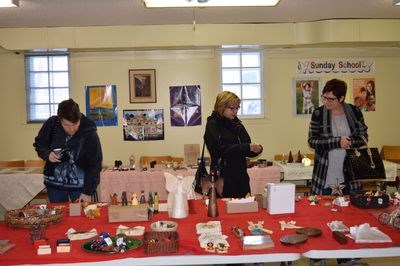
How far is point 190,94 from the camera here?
6984mm

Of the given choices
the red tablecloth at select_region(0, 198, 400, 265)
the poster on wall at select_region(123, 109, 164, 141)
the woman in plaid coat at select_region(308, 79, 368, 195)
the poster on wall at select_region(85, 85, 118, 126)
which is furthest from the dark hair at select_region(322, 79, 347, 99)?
the poster on wall at select_region(85, 85, 118, 126)

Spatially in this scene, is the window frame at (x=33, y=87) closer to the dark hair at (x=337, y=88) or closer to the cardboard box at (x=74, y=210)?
the cardboard box at (x=74, y=210)

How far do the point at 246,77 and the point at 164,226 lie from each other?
4955mm

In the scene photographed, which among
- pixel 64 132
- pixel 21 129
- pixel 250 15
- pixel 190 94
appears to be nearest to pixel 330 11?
pixel 250 15

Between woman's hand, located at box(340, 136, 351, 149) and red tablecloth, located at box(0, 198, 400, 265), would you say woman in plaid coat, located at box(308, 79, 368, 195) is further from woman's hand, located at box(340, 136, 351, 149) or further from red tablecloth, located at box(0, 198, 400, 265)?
red tablecloth, located at box(0, 198, 400, 265)

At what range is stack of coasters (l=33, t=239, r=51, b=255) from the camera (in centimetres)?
215

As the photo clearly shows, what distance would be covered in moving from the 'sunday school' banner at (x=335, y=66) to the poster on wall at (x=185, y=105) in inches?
65.3

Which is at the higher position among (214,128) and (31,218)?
(214,128)

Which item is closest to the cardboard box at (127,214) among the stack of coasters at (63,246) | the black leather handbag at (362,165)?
the stack of coasters at (63,246)

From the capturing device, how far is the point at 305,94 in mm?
7051

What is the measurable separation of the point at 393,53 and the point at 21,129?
19.3 feet

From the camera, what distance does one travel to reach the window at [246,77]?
705 cm

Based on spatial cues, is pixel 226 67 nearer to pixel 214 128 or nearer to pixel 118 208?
pixel 214 128

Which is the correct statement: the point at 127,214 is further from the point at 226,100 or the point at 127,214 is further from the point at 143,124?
the point at 143,124
